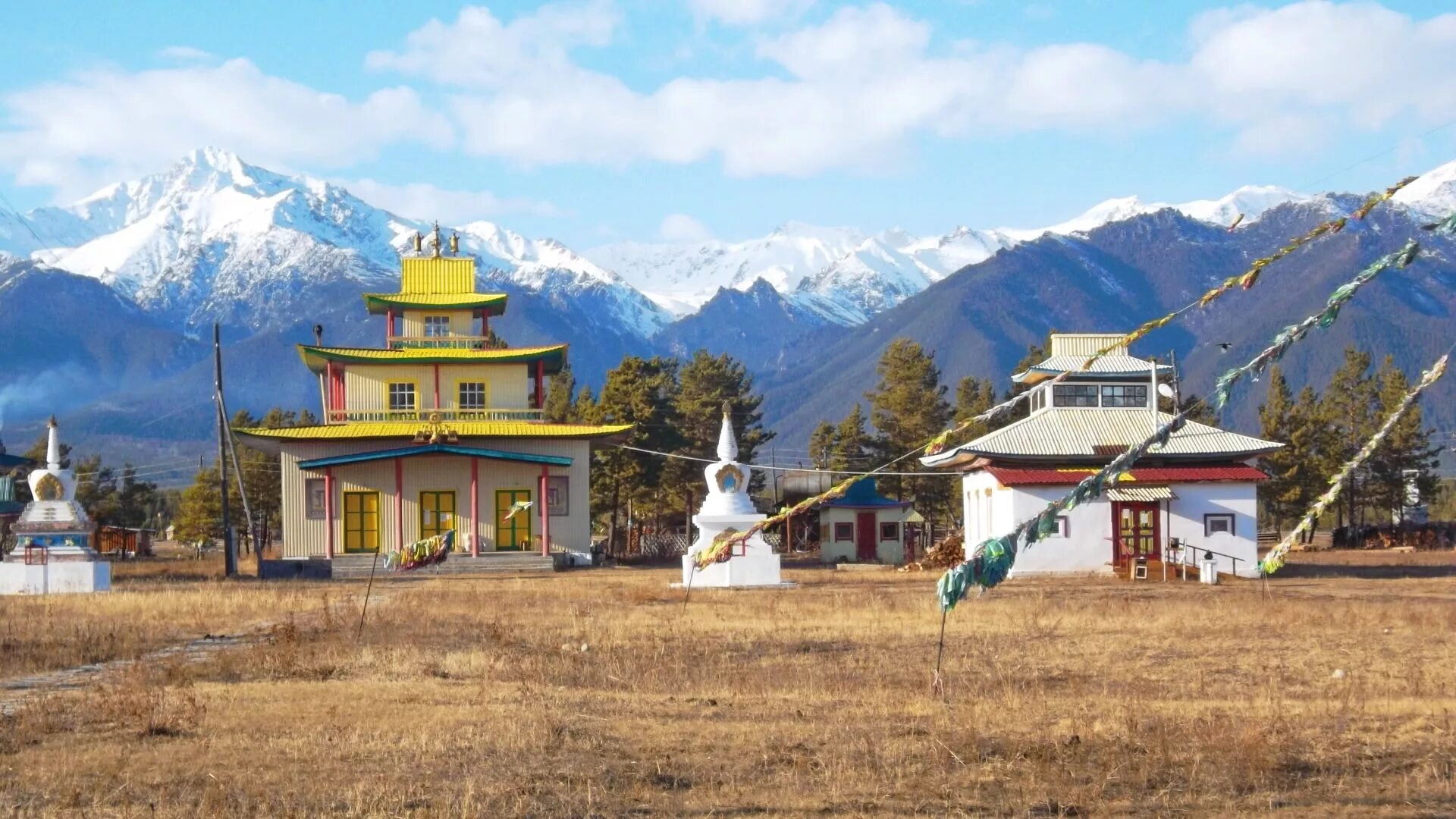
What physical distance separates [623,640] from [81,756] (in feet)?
38.3

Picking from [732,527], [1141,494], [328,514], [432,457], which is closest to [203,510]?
[328,514]

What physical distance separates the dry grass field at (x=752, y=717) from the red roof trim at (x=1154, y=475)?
1833 centimetres

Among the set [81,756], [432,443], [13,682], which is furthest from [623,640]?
[432,443]

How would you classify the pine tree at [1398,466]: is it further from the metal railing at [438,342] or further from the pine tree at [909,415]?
the metal railing at [438,342]

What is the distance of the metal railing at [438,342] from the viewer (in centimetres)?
6325

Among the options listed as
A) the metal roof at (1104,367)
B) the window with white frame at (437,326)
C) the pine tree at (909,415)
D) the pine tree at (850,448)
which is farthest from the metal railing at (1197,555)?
the pine tree at (850,448)

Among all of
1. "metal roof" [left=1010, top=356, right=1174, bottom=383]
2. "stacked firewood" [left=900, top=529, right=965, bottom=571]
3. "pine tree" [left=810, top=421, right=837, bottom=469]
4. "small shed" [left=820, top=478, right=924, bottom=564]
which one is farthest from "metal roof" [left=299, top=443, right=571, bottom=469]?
"pine tree" [left=810, top=421, right=837, bottom=469]

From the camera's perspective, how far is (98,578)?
40812 millimetres

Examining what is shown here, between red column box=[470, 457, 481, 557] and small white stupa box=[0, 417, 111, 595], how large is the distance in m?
15.9

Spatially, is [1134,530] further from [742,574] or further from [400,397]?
[400,397]

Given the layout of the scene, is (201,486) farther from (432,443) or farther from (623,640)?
(623,640)

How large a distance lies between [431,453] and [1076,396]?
21573 mm

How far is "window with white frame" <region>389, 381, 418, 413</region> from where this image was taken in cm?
6122

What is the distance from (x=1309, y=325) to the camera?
5.46 metres
